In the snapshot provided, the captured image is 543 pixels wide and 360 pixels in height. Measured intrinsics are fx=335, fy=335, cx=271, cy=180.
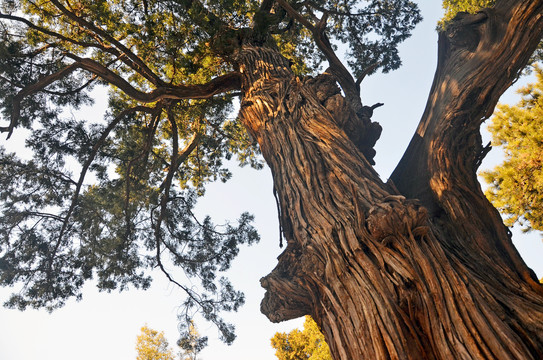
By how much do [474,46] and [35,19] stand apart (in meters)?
7.26

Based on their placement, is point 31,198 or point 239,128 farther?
point 239,128

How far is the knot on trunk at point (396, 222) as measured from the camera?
1955 millimetres

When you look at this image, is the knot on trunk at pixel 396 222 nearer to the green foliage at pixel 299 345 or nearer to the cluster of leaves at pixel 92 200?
the cluster of leaves at pixel 92 200

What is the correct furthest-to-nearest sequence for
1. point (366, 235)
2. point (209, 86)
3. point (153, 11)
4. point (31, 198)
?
point (31, 198) < point (153, 11) < point (209, 86) < point (366, 235)

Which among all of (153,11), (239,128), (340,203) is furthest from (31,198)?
(340,203)

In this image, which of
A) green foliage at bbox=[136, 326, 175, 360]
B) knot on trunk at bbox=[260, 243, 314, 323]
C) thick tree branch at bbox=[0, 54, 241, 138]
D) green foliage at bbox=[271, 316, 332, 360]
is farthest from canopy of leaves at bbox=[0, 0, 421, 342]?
green foliage at bbox=[136, 326, 175, 360]

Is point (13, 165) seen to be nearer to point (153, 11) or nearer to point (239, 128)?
point (153, 11)

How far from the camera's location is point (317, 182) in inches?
103

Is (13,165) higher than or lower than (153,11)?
lower

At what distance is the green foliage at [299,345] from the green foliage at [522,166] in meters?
9.90

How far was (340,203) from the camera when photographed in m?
2.36

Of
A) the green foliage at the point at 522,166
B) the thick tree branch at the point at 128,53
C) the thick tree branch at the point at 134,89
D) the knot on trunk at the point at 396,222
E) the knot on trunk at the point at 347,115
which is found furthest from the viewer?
the green foliage at the point at 522,166

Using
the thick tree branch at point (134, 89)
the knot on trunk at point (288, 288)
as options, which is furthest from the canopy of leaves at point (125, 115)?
the knot on trunk at point (288, 288)

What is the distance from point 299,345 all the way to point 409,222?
1575 centimetres
